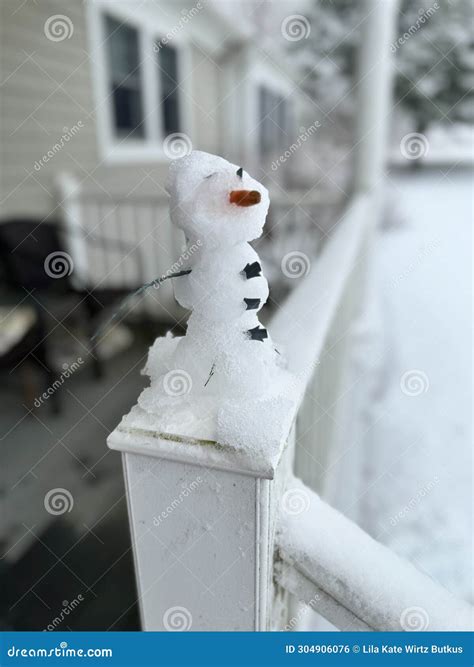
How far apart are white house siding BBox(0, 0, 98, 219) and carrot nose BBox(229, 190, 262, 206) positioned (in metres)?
3.88

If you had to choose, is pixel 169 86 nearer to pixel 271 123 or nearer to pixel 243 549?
pixel 243 549

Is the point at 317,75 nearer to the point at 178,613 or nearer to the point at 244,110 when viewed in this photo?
the point at 244,110

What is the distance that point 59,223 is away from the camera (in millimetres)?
4301

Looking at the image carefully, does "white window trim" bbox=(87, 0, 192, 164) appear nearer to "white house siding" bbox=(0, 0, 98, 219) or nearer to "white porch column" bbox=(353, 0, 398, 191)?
"white house siding" bbox=(0, 0, 98, 219)

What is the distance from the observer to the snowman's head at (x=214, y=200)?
61 cm

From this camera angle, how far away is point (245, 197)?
0.61 metres

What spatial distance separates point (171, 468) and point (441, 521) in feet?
7.55

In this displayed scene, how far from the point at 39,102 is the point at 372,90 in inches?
115

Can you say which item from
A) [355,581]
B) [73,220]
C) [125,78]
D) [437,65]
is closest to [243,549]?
[355,581]

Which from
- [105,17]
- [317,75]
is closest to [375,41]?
[105,17]

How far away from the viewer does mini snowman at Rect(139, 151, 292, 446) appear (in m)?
0.62

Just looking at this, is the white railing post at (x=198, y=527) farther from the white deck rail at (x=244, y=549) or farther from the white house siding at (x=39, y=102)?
the white house siding at (x=39, y=102)

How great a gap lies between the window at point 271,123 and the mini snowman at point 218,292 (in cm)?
1009

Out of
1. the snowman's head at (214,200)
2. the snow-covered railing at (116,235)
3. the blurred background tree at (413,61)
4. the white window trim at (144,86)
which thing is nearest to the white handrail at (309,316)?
the snowman's head at (214,200)
